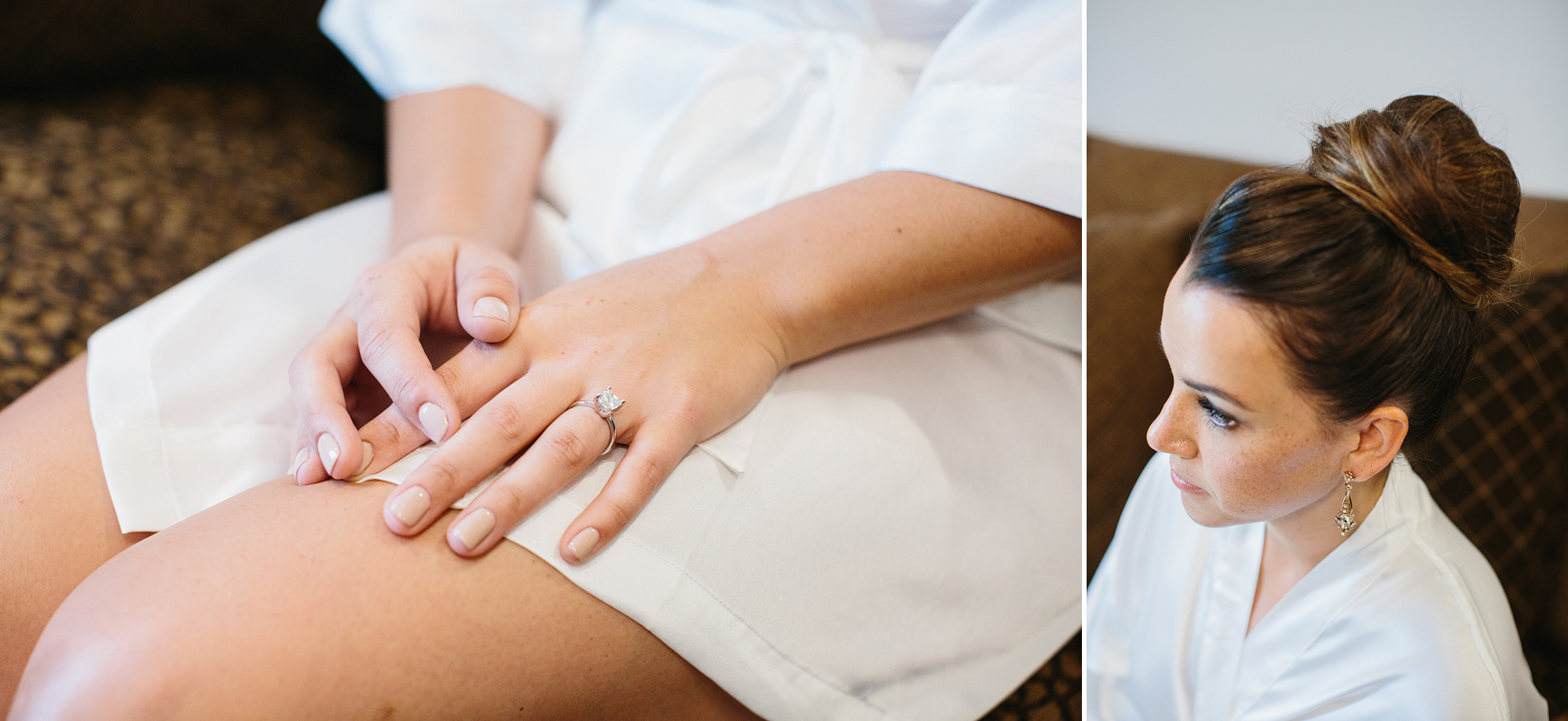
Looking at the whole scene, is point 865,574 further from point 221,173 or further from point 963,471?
point 221,173

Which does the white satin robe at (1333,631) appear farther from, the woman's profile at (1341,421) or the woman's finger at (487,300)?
the woman's finger at (487,300)

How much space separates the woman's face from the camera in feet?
1.03

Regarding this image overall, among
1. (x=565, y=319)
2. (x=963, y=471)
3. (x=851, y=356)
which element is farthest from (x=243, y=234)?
(x=963, y=471)

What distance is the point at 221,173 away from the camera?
1153 mm

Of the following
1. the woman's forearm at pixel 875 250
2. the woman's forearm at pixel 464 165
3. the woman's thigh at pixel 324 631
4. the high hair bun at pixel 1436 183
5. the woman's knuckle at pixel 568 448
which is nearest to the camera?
the high hair bun at pixel 1436 183

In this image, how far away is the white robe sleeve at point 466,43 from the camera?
921mm

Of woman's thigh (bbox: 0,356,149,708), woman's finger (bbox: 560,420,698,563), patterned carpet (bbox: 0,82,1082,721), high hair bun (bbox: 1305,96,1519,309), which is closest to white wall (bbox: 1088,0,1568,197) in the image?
high hair bun (bbox: 1305,96,1519,309)

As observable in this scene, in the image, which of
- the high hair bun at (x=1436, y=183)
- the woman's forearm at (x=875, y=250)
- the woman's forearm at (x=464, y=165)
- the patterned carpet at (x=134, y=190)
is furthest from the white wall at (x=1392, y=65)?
the patterned carpet at (x=134, y=190)

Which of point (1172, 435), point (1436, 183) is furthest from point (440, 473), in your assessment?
point (1436, 183)

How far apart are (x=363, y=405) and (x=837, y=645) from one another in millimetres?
419

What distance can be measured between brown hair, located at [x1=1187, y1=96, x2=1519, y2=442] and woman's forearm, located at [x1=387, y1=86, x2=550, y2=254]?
71 centimetres

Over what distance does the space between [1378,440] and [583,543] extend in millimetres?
416

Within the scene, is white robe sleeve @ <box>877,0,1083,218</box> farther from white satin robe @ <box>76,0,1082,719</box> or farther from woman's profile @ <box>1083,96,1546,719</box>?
woman's profile @ <box>1083,96,1546,719</box>

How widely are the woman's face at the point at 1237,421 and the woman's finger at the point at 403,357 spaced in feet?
1.45
